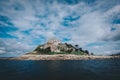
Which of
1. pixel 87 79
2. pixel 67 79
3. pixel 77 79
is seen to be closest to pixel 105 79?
pixel 87 79

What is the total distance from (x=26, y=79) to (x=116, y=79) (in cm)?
3052

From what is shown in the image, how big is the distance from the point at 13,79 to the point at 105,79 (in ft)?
104

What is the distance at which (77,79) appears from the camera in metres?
46.6

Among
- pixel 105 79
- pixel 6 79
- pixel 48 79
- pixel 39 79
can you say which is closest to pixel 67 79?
pixel 48 79

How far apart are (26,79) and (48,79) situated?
764 centimetres

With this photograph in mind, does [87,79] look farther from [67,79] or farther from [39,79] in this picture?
[39,79]

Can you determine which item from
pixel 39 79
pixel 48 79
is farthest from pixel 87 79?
pixel 39 79

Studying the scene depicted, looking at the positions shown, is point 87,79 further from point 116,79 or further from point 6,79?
point 6,79

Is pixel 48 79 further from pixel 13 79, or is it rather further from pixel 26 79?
pixel 13 79

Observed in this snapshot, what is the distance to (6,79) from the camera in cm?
4775

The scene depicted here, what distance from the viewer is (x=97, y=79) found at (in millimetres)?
46375

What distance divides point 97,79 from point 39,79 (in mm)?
19712

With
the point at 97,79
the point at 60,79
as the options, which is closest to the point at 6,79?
the point at 60,79

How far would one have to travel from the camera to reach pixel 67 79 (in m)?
46.5
